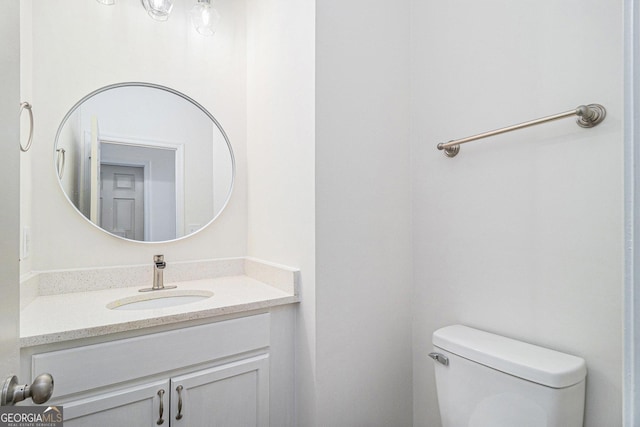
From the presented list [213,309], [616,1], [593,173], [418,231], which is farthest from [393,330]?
[616,1]

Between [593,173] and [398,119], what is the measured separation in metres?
0.77

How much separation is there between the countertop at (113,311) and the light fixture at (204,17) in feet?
4.22

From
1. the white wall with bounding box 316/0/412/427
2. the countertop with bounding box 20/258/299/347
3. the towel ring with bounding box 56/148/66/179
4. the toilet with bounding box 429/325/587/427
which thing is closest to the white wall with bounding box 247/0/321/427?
the white wall with bounding box 316/0/412/427

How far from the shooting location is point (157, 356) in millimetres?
1112

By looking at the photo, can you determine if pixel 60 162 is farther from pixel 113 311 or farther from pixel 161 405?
pixel 161 405

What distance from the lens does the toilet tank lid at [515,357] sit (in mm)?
914

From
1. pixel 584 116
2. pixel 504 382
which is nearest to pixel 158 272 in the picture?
pixel 504 382

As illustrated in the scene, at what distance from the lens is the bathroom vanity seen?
99cm

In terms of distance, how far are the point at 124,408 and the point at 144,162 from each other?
107 cm

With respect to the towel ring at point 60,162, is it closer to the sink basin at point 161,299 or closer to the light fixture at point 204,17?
the sink basin at point 161,299

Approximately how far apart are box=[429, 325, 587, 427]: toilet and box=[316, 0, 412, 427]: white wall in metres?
0.31

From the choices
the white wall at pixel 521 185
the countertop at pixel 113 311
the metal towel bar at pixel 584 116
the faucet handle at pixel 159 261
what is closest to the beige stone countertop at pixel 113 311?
the countertop at pixel 113 311

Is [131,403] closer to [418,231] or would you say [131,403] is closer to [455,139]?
[418,231]

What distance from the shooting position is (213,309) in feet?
3.91
